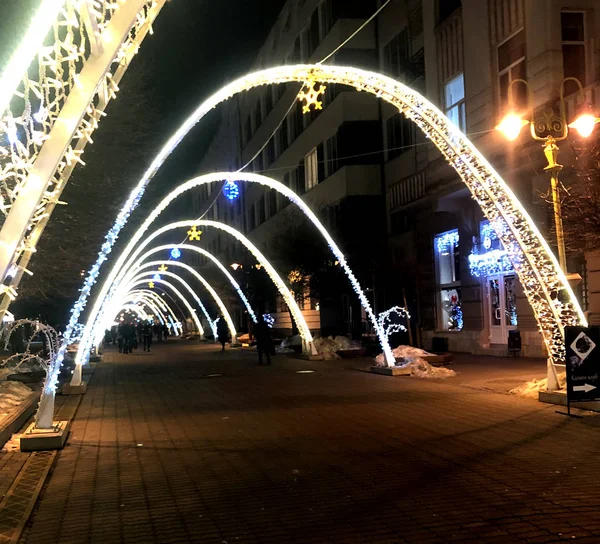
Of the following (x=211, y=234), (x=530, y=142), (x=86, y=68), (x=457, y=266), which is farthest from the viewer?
(x=211, y=234)

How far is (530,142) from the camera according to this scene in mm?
20141

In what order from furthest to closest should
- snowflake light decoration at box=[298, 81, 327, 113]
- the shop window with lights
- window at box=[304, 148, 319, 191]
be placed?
1. window at box=[304, 148, 319, 191]
2. the shop window with lights
3. snowflake light decoration at box=[298, 81, 327, 113]

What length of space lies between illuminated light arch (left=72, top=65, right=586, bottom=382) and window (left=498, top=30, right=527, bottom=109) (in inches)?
317

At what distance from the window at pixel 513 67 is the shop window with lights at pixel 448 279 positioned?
20.6 feet

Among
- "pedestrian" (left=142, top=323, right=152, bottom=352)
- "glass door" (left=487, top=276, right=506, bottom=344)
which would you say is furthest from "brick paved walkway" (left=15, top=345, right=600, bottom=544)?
"pedestrian" (left=142, top=323, right=152, bottom=352)

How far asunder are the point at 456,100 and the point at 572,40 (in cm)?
598

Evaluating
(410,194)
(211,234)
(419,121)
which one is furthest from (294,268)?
(211,234)

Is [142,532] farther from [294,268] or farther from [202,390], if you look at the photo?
[294,268]

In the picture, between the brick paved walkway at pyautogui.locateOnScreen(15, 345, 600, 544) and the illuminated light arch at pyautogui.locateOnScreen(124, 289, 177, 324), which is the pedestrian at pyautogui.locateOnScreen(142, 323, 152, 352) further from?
the illuminated light arch at pyautogui.locateOnScreen(124, 289, 177, 324)

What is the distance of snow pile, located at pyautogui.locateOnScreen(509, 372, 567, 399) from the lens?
1293 cm

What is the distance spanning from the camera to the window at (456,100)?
24875 mm

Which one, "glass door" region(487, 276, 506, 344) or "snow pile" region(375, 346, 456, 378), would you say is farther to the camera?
"glass door" region(487, 276, 506, 344)

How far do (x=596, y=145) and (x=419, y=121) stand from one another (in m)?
3.35

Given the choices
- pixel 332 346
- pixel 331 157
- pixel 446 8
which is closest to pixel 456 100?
pixel 446 8
